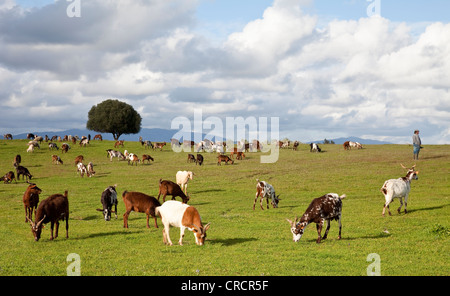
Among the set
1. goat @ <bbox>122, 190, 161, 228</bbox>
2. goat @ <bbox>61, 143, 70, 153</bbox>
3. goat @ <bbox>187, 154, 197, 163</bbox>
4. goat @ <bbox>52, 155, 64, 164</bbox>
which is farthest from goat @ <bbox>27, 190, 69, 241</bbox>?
goat @ <bbox>61, 143, 70, 153</bbox>

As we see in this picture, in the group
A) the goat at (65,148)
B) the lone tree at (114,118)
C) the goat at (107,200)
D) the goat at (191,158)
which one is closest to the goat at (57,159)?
the goat at (65,148)

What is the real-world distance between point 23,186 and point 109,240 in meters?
26.9

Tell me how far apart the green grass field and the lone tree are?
70.6 metres

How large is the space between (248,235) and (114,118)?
9828 cm

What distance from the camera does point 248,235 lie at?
16.0 meters

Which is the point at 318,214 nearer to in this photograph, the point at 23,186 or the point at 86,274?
the point at 86,274

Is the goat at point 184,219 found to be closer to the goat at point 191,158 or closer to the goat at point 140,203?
the goat at point 140,203

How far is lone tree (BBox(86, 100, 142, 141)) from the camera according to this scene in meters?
108

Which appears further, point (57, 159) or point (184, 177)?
point (57, 159)

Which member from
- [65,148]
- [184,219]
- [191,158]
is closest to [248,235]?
[184,219]

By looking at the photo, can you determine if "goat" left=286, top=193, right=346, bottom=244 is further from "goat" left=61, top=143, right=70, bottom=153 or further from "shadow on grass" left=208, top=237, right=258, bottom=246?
"goat" left=61, top=143, right=70, bottom=153

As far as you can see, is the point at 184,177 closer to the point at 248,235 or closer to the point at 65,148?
the point at 248,235

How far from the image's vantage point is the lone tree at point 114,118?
108 metres
